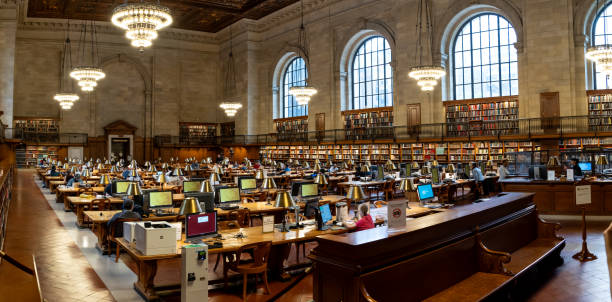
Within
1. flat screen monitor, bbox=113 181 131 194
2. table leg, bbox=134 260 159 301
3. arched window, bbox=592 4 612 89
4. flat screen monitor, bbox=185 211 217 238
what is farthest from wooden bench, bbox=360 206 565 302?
arched window, bbox=592 4 612 89

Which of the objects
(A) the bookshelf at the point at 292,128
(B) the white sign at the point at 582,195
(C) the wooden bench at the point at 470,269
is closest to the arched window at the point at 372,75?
(A) the bookshelf at the point at 292,128

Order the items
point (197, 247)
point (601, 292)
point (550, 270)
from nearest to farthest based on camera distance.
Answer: point (197, 247)
point (601, 292)
point (550, 270)

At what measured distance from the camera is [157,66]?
1117 inches

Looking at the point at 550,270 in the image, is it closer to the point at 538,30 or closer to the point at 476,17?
the point at 538,30

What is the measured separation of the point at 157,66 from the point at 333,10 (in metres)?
12.7

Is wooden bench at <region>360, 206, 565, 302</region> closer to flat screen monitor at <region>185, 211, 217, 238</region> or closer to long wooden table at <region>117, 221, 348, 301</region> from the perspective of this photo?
long wooden table at <region>117, 221, 348, 301</region>

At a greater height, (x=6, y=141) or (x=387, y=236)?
(x=6, y=141)

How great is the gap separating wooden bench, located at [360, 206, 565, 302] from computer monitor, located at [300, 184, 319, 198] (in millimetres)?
3566

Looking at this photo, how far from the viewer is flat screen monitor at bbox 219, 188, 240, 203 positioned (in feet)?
24.2

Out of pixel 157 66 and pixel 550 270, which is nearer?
pixel 550 270

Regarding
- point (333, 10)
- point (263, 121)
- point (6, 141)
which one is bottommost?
point (6, 141)

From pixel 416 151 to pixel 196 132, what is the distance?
16.8m

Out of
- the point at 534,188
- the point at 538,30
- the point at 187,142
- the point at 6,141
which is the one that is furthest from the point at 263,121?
the point at 534,188

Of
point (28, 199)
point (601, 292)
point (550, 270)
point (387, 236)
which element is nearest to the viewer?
point (387, 236)
